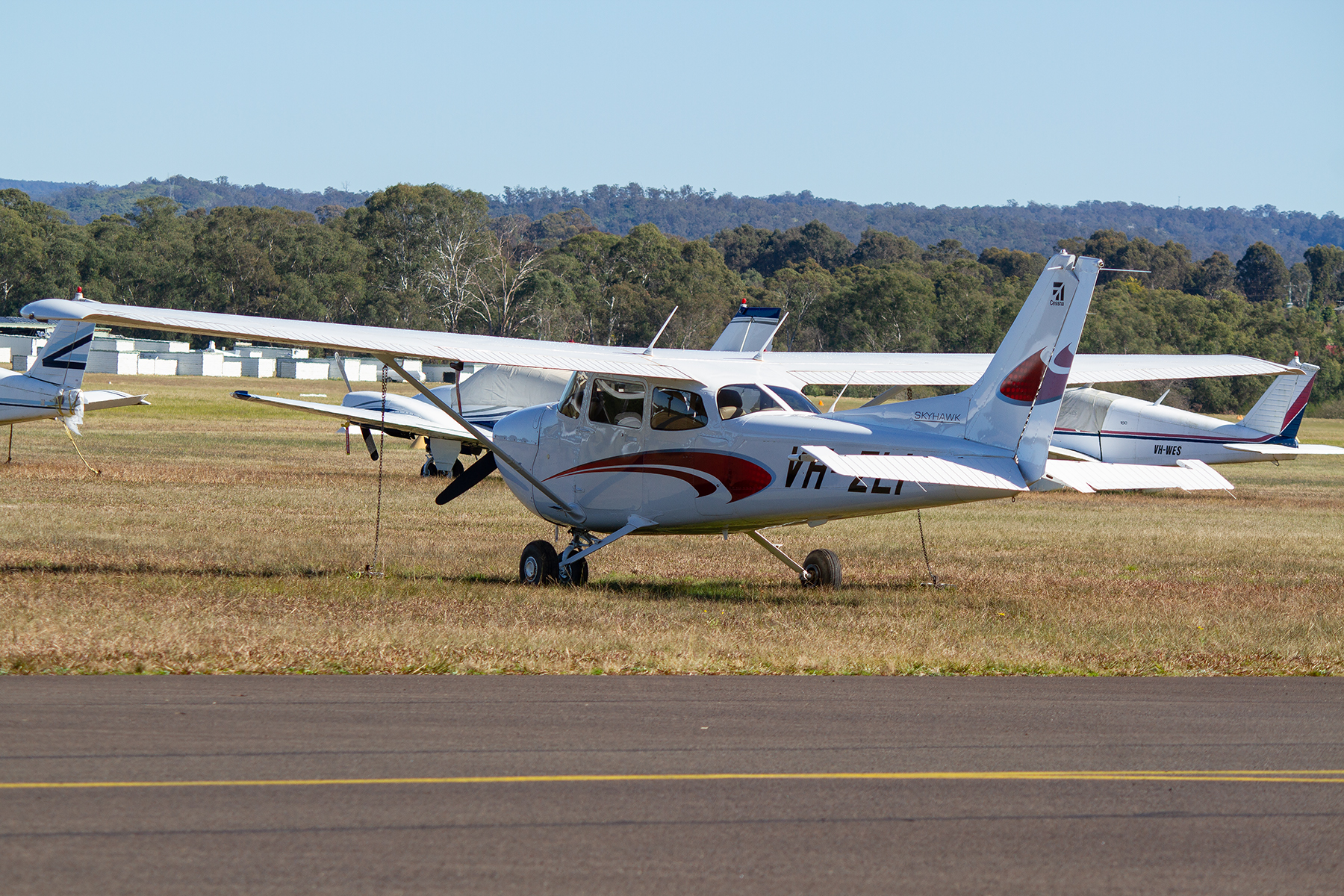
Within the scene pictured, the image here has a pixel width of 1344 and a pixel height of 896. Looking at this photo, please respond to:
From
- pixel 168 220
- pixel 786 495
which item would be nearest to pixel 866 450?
pixel 786 495

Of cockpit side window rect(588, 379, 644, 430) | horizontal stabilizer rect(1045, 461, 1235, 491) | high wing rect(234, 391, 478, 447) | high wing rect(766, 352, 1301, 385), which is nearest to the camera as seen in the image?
horizontal stabilizer rect(1045, 461, 1235, 491)

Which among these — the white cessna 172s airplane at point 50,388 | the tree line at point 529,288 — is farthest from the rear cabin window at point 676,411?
the tree line at point 529,288

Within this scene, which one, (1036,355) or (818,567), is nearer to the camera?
(1036,355)

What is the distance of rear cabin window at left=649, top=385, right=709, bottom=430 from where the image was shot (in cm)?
1302

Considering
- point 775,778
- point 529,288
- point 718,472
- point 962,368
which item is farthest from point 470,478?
point 529,288

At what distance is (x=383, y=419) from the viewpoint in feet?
64.3

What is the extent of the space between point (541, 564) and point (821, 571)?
289cm

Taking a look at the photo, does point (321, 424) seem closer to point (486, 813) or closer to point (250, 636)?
point (250, 636)

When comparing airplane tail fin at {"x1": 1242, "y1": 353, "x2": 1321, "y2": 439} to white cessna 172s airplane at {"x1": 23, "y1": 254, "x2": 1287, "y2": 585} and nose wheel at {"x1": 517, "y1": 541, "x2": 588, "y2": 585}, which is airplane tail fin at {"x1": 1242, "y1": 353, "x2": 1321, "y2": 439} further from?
nose wheel at {"x1": 517, "y1": 541, "x2": 588, "y2": 585}

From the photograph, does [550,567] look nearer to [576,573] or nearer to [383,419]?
[576,573]

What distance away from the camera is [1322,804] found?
6.22 m

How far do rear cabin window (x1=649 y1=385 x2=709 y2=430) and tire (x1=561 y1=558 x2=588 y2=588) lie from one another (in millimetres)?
1658

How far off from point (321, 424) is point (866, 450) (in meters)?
39.3

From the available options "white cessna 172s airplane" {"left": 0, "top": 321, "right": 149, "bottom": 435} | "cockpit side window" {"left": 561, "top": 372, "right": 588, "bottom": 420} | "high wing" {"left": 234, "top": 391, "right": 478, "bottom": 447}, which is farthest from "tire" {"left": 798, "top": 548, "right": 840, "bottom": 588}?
"white cessna 172s airplane" {"left": 0, "top": 321, "right": 149, "bottom": 435}
